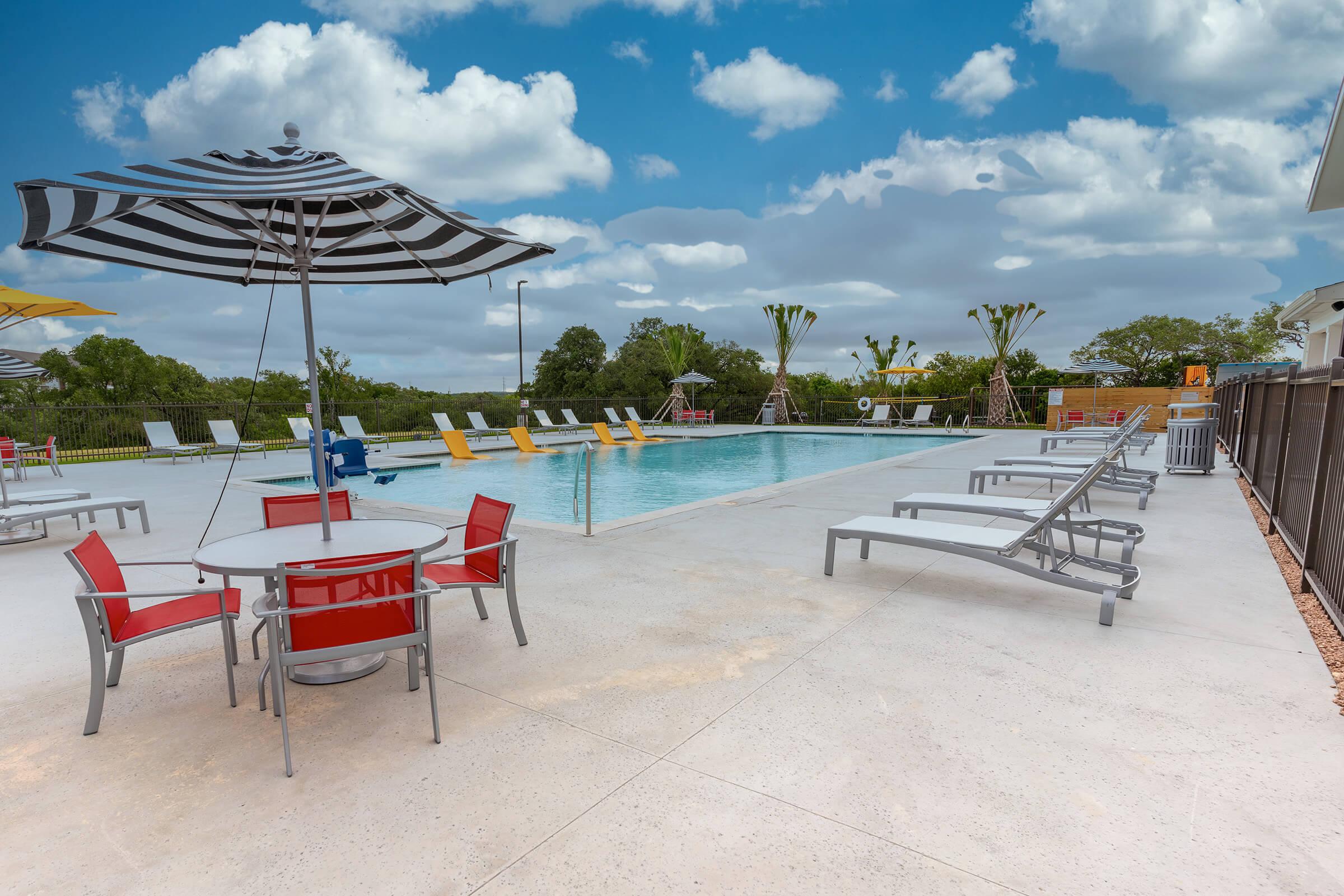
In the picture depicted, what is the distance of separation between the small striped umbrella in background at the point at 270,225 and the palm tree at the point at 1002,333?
76.7 ft

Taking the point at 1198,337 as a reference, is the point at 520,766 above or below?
below

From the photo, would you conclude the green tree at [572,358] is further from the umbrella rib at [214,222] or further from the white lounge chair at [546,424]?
the umbrella rib at [214,222]

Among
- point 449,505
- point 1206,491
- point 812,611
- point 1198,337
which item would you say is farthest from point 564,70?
point 1198,337

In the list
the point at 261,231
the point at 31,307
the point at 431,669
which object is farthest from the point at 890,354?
the point at 431,669

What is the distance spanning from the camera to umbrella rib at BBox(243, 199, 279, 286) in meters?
3.45

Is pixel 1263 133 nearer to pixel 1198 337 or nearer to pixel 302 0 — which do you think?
pixel 1198 337

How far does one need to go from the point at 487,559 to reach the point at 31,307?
6.99 metres

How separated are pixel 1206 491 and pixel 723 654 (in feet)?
27.1

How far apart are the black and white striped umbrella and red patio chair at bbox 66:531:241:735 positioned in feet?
35.7

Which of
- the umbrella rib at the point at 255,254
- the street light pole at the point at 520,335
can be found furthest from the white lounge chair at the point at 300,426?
the street light pole at the point at 520,335

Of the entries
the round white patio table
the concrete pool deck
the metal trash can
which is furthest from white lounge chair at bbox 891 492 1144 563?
the metal trash can

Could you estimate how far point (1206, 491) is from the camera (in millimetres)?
8125

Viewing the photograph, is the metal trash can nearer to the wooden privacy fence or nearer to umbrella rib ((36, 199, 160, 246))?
the wooden privacy fence

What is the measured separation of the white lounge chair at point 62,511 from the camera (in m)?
5.50
